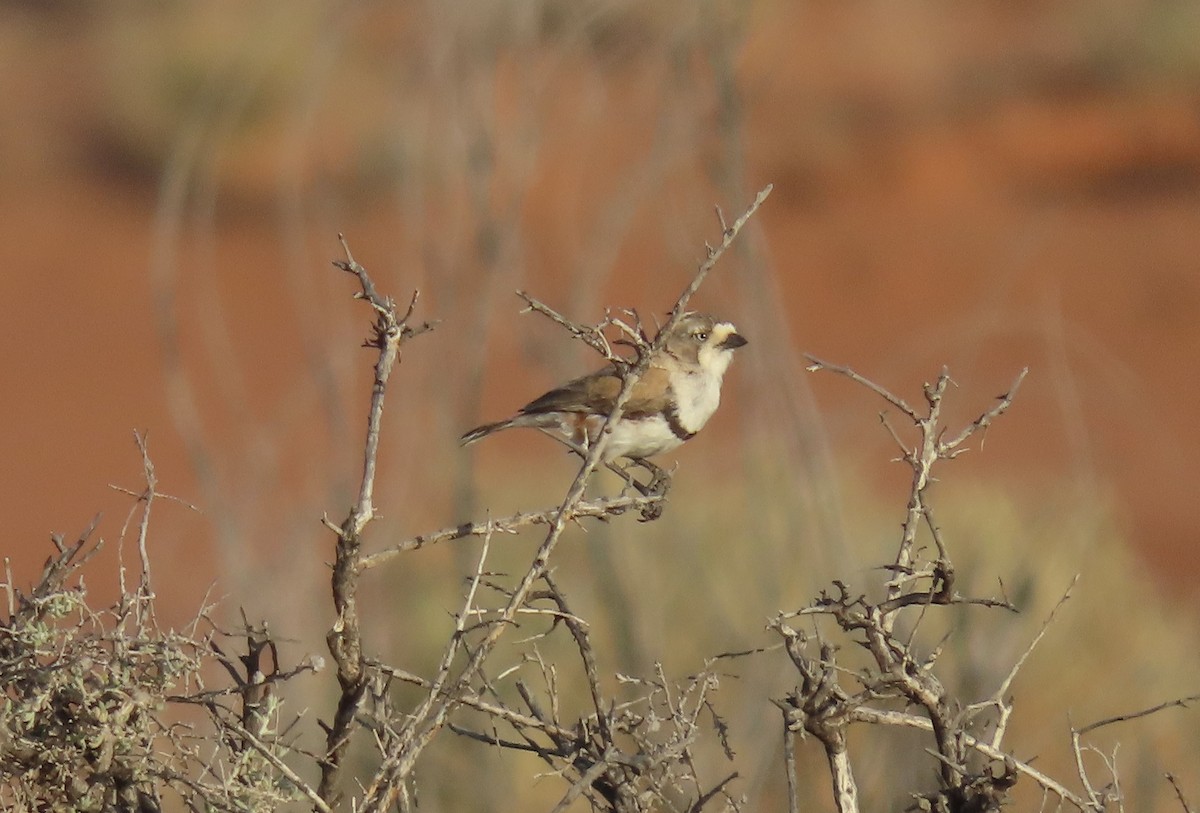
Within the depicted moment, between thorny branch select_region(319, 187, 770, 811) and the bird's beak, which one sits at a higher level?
thorny branch select_region(319, 187, 770, 811)

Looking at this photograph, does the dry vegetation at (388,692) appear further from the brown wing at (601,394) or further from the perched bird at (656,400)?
the brown wing at (601,394)

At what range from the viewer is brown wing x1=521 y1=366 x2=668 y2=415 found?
4.92m

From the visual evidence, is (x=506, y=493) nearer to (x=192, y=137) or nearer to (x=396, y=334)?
(x=192, y=137)

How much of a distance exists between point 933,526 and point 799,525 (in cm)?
284

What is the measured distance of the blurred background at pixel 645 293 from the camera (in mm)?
5320

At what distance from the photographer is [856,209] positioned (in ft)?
86.5

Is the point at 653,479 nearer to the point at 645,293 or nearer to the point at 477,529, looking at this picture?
the point at 477,529

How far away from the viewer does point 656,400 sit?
490 cm

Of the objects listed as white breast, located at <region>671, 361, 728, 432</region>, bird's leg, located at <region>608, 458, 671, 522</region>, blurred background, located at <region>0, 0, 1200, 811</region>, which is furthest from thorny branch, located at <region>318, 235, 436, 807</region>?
white breast, located at <region>671, 361, 728, 432</region>

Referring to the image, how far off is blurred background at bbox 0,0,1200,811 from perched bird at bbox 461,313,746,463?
191 mm

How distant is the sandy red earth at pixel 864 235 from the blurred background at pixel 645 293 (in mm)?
88

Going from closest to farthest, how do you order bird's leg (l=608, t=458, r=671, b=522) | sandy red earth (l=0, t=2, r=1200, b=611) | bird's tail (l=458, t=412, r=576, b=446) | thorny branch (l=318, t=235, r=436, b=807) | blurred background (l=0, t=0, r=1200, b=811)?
thorny branch (l=318, t=235, r=436, b=807) → bird's leg (l=608, t=458, r=671, b=522) → bird's tail (l=458, t=412, r=576, b=446) → blurred background (l=0, t=0, r=1200, b=811) → sandy red earth (l=0, t=2, r=1200, b=611)

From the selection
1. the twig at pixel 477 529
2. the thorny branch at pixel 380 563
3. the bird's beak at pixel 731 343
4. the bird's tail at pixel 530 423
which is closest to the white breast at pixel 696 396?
the bird's beak at pixel 731 343

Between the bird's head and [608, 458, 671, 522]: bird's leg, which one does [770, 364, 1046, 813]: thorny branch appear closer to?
[608, 458, 671, 522]: bird's leg
